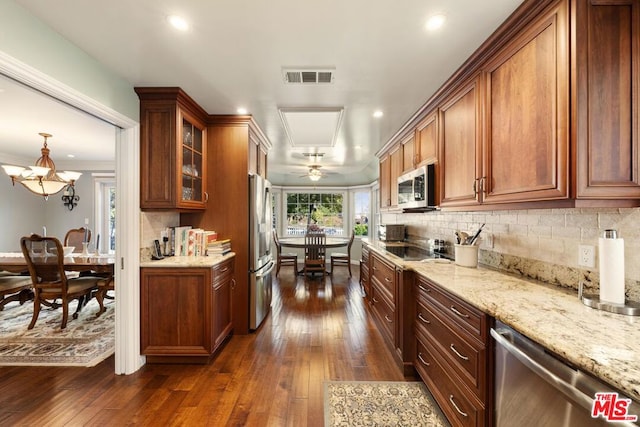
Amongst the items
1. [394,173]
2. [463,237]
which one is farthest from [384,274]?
[394,173]

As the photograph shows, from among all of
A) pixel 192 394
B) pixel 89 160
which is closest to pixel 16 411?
pixel 192 394

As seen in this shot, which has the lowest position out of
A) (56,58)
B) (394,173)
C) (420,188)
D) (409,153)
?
(420,188)

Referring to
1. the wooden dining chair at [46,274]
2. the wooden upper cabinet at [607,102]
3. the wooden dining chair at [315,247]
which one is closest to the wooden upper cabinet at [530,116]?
the wooden upper cabinet at [607,102]

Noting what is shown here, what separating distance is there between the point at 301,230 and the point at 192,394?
19.1ft

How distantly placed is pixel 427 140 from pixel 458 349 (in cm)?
199

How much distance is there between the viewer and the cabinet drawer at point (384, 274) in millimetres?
2680

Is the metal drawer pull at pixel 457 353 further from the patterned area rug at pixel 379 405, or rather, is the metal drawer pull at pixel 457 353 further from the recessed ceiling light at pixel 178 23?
the recessed ceiling light at pixel 178 23

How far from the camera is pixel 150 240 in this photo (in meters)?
2.66

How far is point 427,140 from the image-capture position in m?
2.82

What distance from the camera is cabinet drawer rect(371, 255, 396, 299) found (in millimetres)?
2680

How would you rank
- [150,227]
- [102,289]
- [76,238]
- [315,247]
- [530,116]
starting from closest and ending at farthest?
1. [530,116]
2. [150,227]
3. [102,289]
4. [76,238]
5. [315,247]

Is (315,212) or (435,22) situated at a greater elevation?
(435,22)

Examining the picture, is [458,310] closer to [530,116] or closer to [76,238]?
[530,116]

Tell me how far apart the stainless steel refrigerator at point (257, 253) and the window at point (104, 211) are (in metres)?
4.43
